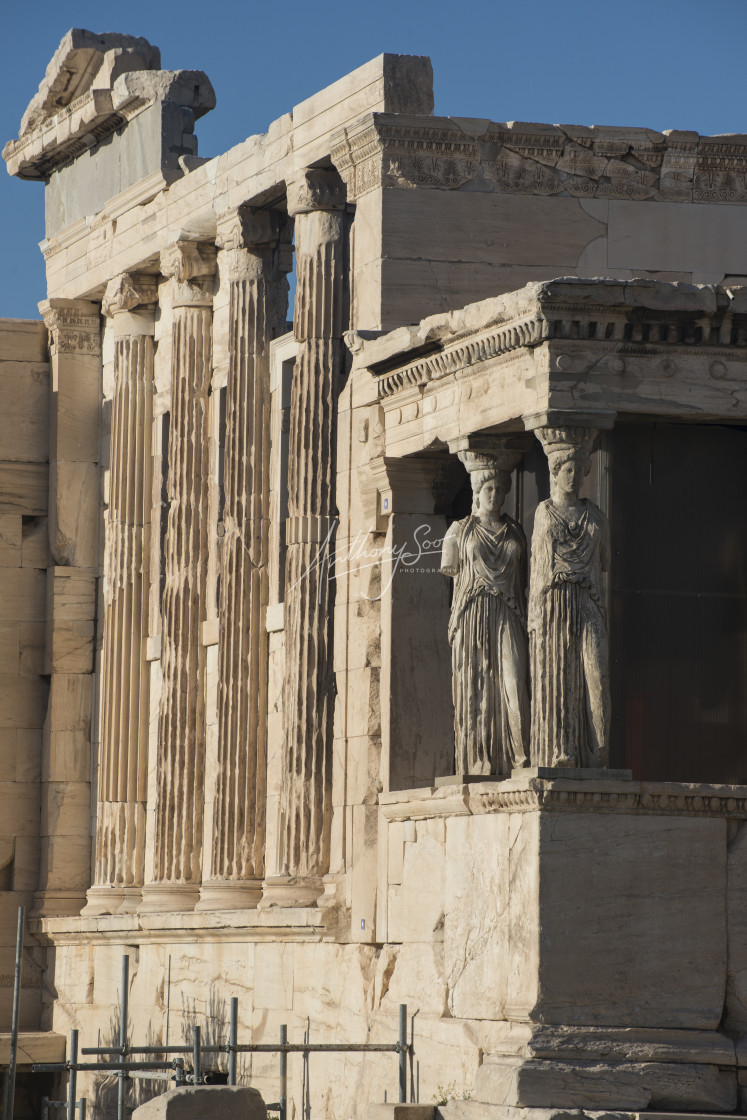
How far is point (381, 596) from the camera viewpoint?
21484 mm

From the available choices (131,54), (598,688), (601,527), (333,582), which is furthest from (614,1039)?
(131,54)

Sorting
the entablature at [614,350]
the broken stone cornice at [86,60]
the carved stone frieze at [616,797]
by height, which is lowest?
the carved stone frieze at [616,797]

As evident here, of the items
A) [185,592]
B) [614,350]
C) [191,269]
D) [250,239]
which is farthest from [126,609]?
[614,350]

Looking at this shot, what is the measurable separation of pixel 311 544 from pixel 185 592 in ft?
11.2

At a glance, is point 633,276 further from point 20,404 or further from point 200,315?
point 20,404

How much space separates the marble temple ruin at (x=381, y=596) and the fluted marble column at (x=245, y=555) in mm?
37

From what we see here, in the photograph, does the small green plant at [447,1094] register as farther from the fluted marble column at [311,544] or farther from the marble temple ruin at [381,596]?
the fluted marble column at [311,544]

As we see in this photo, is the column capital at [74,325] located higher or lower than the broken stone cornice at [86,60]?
lower

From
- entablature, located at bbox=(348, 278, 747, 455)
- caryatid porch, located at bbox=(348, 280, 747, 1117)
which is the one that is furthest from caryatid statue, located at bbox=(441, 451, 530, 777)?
entablature, located at bbox=(348, 278, 747, 455)

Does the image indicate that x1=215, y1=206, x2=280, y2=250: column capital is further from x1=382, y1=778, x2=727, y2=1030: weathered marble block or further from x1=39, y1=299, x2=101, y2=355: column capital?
x1=382, y1=778, x2=727, y2=1030: weathered marble block

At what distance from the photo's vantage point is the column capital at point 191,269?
26.6 m

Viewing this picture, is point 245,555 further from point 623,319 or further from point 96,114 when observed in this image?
point 623,319

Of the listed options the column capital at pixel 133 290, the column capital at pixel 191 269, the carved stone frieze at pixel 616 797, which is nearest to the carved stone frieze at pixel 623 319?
the carved stone frieze at pixel 616 797

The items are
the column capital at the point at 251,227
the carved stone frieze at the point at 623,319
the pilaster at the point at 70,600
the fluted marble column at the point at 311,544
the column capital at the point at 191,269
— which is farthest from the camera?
the pilaster at the point at 70,600
